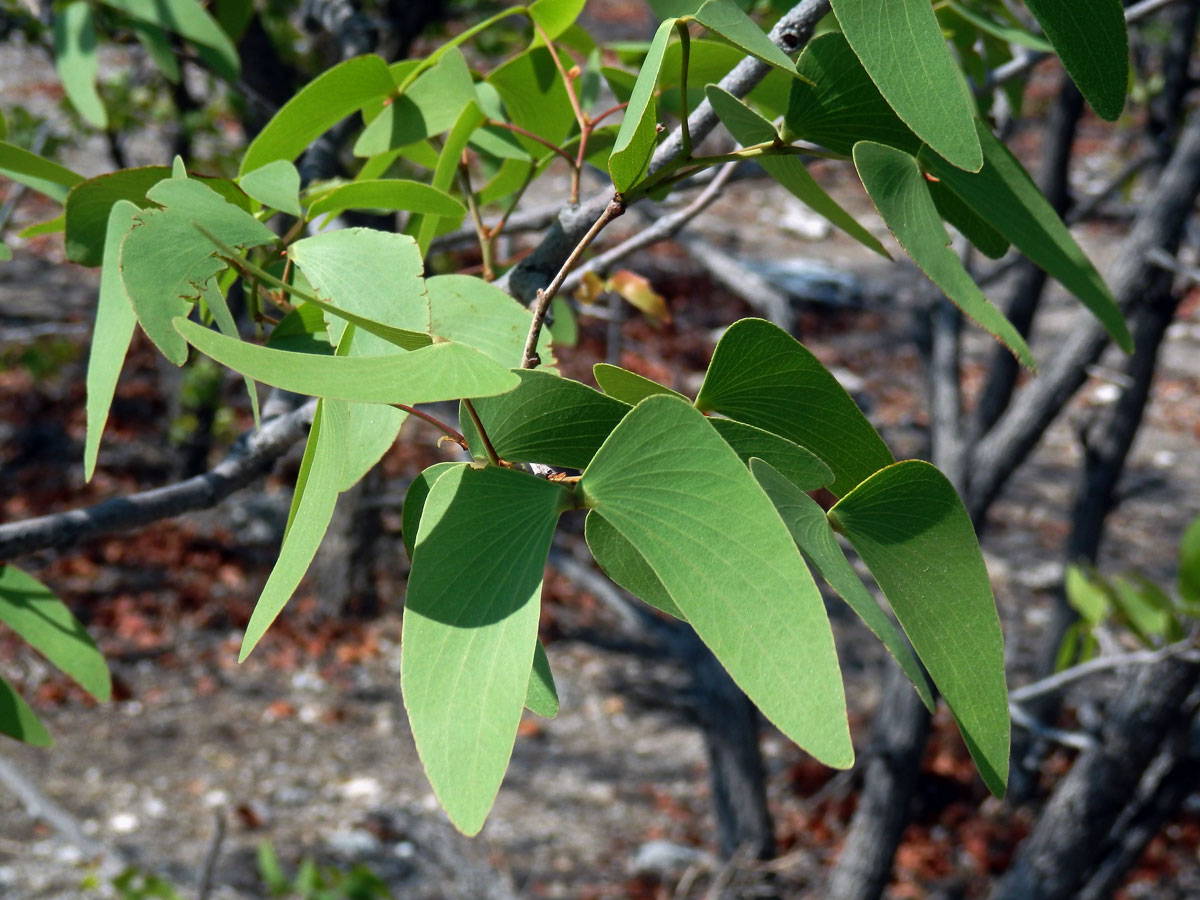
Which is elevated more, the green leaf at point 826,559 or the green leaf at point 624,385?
the green leaf at point 624,385

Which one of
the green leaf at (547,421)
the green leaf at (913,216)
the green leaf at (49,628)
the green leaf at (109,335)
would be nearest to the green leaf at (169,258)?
the green leaf at (109,335)

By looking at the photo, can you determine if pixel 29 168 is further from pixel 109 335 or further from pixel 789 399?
pixel 789 399

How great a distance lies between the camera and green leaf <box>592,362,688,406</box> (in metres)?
0.34

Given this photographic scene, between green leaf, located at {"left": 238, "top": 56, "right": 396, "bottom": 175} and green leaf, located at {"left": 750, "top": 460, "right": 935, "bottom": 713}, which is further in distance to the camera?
green leaf, located at {"left": 238, "top": 56, "right": 396, "bottom": 175}

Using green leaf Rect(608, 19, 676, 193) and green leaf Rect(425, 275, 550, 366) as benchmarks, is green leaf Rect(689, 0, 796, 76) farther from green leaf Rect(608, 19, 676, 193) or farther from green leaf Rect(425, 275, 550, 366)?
green leaf Rect(425, 275, 550, 366)

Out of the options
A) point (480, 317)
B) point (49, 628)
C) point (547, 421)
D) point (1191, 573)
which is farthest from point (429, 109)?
point (1191, 573)

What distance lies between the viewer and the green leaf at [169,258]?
36cm

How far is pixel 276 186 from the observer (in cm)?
43

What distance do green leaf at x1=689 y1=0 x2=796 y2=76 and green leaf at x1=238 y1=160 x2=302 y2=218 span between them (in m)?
0.19

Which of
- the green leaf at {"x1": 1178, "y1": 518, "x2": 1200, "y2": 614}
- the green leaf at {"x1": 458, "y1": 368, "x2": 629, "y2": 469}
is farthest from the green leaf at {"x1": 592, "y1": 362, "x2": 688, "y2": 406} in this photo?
the green leaf at {"x1": 1178, "y1": 518, "x2": 1200, "y2": 614}

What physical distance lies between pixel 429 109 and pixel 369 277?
0.21m

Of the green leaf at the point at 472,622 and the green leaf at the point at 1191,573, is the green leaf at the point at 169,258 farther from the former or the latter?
the green leaf at the point at 1191,573

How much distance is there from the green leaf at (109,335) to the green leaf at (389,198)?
9 centimetres

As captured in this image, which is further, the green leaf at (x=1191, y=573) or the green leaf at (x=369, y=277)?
the green leaf at (x=1191, y=573)
